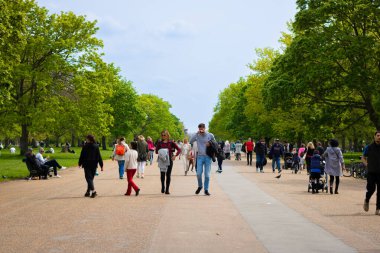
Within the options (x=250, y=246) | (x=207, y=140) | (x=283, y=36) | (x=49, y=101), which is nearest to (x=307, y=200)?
(x=207, y=140)

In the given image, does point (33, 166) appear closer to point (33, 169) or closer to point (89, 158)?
point (33, 169)

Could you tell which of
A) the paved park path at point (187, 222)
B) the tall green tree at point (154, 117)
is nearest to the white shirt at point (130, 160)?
the paved park path at point (187, 222)

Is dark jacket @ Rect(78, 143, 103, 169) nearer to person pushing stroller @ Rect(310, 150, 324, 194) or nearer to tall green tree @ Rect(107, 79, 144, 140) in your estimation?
person pushing stroller @ Rect(310, 150, 324, 194)

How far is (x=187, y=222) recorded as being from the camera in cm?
995

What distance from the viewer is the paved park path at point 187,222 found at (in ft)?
25.4

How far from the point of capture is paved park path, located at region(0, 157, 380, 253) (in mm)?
7746

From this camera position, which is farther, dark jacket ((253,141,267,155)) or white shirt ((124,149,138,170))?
dark jacket ((253,141,267,155))

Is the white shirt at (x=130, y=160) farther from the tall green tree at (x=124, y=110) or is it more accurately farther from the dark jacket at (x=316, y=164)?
the tall green tree at (x=124, y=110)

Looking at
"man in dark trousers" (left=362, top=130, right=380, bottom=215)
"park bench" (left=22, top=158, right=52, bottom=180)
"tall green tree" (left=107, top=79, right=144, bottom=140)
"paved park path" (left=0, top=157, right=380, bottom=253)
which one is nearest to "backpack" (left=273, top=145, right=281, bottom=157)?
"paved park path" (left=0, top=157, right=380, bottom=253)

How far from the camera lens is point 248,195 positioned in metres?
15.3

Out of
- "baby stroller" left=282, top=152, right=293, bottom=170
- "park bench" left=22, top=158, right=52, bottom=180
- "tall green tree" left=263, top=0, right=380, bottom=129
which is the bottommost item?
"park bench" left=22, top=158, right=52, bottom=180

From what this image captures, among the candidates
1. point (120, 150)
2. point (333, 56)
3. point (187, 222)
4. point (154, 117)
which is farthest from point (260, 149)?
point (154, 117)

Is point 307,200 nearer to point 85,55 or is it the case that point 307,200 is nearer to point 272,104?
point 272,104

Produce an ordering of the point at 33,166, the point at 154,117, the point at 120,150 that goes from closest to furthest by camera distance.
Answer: the point at 120,150 < the point at 33,166 < the point at 154,117
